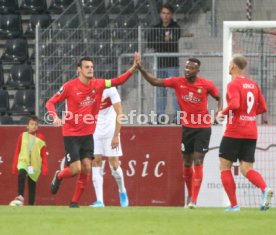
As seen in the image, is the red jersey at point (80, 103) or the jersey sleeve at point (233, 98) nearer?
the jersey sleeve at point (233, 98)

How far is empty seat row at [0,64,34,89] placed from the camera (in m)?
21.0

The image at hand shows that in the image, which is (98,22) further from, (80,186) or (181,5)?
(80,186)

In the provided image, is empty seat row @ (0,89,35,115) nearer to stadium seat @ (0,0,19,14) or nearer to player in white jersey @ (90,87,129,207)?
stadium seat @ (0,0,19,14)

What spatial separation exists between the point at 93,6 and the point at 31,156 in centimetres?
444

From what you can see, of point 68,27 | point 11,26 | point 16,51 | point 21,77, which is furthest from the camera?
point 11,26

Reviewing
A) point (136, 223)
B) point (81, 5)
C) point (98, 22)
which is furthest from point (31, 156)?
point (136, 223)

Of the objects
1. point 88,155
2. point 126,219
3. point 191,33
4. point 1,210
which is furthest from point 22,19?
point 126,219

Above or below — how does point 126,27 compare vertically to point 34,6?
below

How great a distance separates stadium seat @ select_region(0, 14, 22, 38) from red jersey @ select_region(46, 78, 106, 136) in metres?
7.70

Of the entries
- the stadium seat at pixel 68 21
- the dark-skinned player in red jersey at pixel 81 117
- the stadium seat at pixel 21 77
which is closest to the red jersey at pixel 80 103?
the dark-skinned player in red jersey at pixel 81 117

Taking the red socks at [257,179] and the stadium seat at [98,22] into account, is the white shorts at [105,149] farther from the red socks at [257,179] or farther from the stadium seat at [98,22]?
the red socks at [257,179]

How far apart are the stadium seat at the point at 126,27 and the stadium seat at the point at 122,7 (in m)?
0.36

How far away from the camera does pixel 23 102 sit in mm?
20578

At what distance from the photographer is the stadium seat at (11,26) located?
22.0 meters
